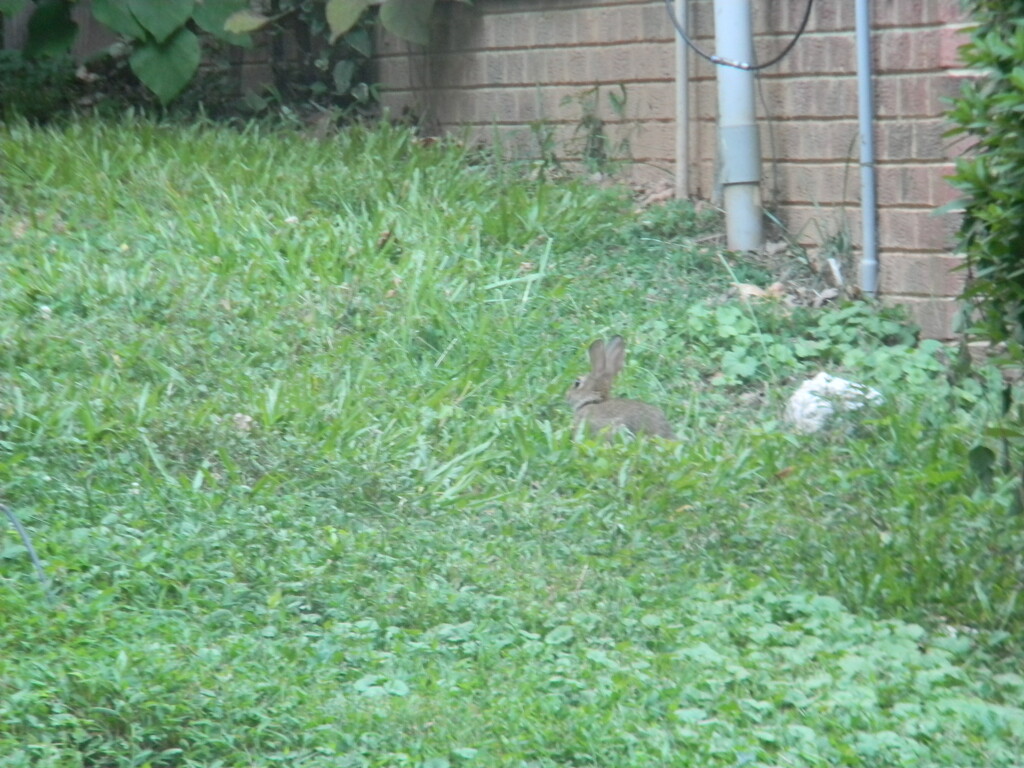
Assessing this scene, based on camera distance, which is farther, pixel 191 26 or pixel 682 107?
pixel 191 26

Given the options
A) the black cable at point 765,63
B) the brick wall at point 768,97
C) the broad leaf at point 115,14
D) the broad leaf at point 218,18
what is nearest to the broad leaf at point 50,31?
the broad leaf at point 115,14

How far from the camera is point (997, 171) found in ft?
11.9

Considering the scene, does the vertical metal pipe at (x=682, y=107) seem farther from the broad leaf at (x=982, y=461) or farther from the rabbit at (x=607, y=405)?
the broad leaf at (x=982, y=461)

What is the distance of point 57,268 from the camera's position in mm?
6137

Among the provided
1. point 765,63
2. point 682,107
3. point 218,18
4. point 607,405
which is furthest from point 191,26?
point 607,405

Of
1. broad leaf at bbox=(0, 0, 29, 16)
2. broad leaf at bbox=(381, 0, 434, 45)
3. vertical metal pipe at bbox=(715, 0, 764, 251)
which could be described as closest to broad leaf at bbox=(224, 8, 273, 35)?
broad leaf at bbox=(381, 0, 434, 45)

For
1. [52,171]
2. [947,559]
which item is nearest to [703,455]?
[947,559]

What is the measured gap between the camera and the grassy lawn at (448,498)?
3.49 metres

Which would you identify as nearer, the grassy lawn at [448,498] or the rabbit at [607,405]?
the grassy lawn at [448,498]

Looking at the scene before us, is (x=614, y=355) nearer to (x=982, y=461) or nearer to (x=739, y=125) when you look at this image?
(x=739, y=125)

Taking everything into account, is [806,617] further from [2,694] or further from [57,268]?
[57,268]

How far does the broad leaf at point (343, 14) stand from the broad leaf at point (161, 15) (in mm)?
893

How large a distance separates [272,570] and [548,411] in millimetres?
1862

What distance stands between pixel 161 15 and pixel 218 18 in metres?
0.39
